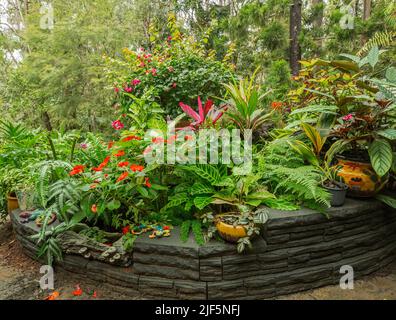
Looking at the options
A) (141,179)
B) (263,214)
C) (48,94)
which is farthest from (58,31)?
(263,214)

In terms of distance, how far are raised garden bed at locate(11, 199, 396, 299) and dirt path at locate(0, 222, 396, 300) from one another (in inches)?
2.1

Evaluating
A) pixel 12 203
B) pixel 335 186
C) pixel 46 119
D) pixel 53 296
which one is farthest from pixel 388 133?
pixel 46 119

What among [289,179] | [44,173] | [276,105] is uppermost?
[276,105]

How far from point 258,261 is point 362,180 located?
92 cm

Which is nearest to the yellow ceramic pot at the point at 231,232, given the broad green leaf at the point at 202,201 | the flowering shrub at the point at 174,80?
the broad green leaf at the point at 202,201

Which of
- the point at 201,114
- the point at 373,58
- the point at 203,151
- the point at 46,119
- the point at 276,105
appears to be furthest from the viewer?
the point at 46,119

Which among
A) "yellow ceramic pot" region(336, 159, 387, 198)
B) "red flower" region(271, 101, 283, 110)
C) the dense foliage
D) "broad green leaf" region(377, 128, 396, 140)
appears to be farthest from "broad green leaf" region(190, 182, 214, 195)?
"red flower" region(271, 101, 283, 110)

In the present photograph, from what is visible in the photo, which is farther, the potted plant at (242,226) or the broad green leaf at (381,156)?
the broad green leaf at (381,156)

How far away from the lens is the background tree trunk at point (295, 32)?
15.0 feet

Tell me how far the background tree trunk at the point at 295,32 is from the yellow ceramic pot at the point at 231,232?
3.57 meters

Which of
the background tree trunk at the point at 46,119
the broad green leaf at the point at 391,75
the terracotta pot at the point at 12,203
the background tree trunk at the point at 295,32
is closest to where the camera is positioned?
the broad green leaf at the point at 391,75

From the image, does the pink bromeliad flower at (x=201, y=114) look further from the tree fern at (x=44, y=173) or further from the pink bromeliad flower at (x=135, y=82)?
the pink bromeliad flower at (x=135, y=82)

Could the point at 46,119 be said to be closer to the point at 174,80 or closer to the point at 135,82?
the point at 135,82

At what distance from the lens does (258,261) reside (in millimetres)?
1897
